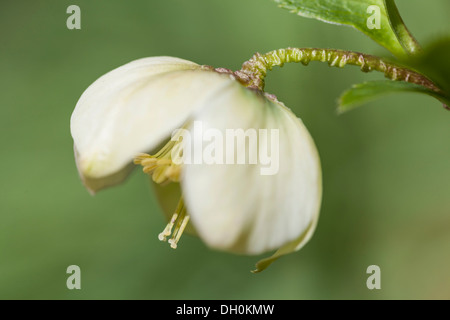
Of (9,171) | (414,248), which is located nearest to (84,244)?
(9,171)

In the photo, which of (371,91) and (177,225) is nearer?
(371,91)

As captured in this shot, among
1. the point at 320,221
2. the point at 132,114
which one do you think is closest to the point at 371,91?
the point at 132,114

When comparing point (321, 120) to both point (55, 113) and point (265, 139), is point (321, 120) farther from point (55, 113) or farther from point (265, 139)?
point (265, 139)

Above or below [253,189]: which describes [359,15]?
above

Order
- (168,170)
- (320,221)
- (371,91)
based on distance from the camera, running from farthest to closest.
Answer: (320,221), (168,170), (371,91)

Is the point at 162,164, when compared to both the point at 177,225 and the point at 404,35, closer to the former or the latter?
the point at 177,225

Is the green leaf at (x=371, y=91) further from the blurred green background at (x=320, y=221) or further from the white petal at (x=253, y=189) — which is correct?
the blurred green background at (x=320, y=221)

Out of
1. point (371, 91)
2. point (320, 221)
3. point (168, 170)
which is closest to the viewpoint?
point (371, 91)
